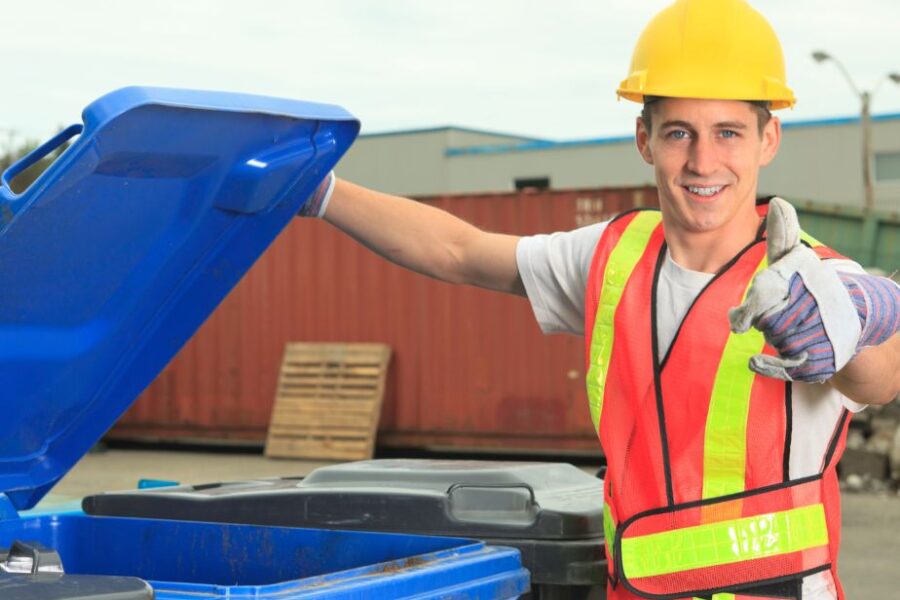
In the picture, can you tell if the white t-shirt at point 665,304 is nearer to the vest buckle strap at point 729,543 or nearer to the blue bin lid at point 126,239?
the vest buckle strap at point 729,543

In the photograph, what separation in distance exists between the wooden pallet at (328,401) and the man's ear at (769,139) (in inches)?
483

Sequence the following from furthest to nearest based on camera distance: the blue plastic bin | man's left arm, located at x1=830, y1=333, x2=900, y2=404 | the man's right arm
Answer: the man's right arm
the blue plastic bin
man's left arm, located at x1=830, y1=333, x2=900, y2=404

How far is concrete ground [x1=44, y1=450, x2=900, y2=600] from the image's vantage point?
8055 millimetres

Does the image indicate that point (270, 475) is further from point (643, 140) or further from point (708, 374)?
point (708, 374)

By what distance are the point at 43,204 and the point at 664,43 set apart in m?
1.12

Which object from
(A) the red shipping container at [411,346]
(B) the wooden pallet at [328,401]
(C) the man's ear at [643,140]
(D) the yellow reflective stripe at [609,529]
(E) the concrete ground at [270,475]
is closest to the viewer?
(D) the yellow reflective stripe at [609,529]

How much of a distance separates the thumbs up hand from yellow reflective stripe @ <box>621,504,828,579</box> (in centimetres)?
38

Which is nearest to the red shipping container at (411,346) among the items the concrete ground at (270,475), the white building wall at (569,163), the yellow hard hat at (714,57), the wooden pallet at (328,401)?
the wooden pallet at (328,401)

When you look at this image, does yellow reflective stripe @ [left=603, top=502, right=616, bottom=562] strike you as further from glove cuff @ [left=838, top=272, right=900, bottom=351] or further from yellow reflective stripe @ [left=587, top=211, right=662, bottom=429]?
glove cuff @ [left=838, top=272, right=900, bottom=351]

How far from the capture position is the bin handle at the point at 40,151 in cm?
205

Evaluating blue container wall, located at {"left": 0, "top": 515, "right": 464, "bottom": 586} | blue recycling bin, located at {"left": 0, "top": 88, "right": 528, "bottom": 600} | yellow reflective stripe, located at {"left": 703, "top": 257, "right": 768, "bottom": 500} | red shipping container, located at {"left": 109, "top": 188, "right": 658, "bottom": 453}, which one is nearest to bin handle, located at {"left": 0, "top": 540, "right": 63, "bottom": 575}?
blue recycling bin, located at {"left": 0, "top": 88, "right": 528, "bottom": 600}

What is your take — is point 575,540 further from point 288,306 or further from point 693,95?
point 288,306

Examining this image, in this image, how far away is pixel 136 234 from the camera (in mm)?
2211

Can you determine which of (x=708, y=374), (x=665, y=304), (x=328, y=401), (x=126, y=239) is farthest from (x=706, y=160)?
(x=328, y=401)
